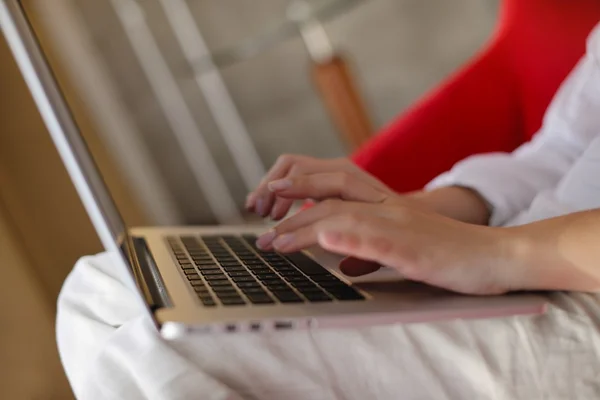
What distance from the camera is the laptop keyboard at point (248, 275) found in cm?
47

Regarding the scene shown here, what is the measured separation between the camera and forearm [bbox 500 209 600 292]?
0.49 meters

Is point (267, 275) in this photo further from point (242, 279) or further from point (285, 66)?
point (285, 66)

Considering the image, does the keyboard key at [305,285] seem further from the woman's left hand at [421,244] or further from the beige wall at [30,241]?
the beige wall at [30,241]

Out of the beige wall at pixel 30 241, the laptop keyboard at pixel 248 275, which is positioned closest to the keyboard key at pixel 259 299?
the laptop keyboard at pixel 248 275

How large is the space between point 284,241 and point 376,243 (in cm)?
9

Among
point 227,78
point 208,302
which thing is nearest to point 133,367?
point 208,302

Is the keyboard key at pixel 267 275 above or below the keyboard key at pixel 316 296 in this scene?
above

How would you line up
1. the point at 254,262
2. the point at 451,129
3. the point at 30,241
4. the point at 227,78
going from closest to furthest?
the point at 254,262, the point at 451,129, the point at 30,241, the point at 227,78

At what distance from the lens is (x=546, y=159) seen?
2.53ft

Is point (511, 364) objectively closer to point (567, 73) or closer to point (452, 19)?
point (567, 73)

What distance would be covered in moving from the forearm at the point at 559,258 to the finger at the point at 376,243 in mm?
79

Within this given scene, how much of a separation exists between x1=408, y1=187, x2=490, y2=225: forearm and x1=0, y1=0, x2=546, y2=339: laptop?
0.14 meters

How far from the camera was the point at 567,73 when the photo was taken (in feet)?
3.16

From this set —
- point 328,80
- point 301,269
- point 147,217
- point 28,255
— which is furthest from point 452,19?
point 301,269
